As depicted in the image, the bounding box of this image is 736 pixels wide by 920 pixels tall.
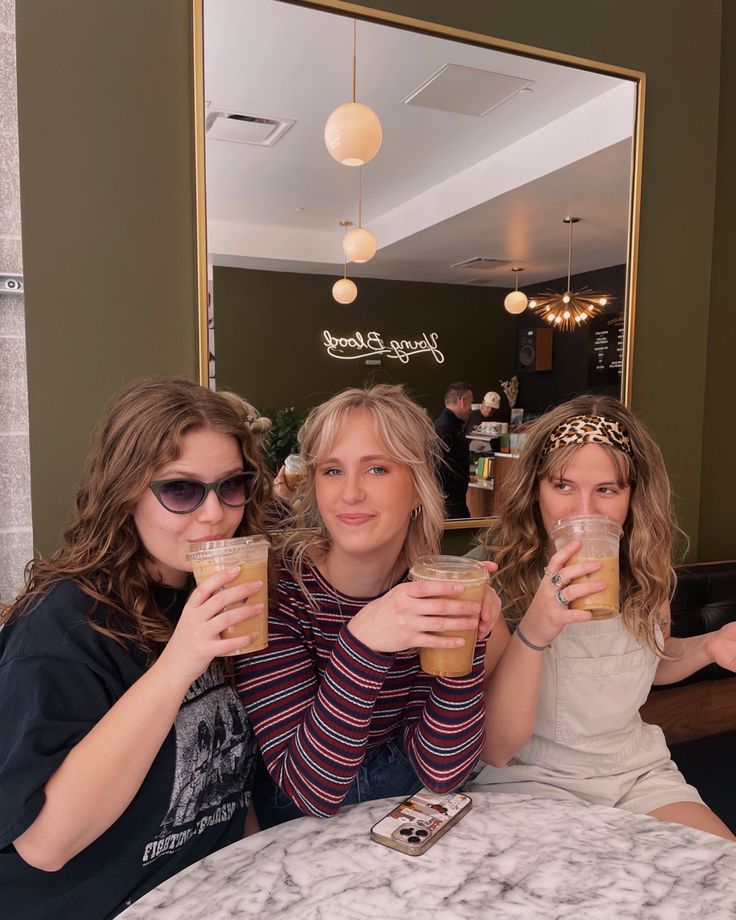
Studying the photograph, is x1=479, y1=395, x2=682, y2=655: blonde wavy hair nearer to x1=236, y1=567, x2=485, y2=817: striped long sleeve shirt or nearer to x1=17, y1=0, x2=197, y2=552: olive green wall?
x1=236, y1=567, x2=485, y2=817: striped long sleeve shirt

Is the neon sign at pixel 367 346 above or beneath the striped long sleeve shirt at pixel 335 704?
above

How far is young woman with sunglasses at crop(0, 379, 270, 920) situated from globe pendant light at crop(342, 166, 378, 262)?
155 cm

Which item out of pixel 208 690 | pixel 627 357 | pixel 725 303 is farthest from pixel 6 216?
pixel 725 303

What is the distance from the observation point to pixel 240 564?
113 centimetres

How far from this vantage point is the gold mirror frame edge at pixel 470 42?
2.31 meters

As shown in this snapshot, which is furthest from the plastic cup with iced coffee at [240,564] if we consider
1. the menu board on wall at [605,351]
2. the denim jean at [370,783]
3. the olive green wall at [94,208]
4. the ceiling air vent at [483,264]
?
the menu board on wall at [605,351]

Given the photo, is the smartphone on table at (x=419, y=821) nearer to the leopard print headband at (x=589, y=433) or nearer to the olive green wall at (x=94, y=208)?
the leopard print headband at (x=589, y=433)

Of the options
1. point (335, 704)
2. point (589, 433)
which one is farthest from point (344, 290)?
point (335, 704)

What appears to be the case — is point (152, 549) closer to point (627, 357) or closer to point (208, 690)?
point (208, 690)

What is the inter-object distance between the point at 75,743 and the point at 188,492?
451mm

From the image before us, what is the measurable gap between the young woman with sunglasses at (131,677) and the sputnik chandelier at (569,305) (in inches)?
79.9

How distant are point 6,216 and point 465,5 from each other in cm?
185

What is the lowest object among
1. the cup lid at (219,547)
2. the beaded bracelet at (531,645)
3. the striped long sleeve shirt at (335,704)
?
the striped long sleeve shirt at (335,704)

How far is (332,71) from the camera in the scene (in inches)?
100
